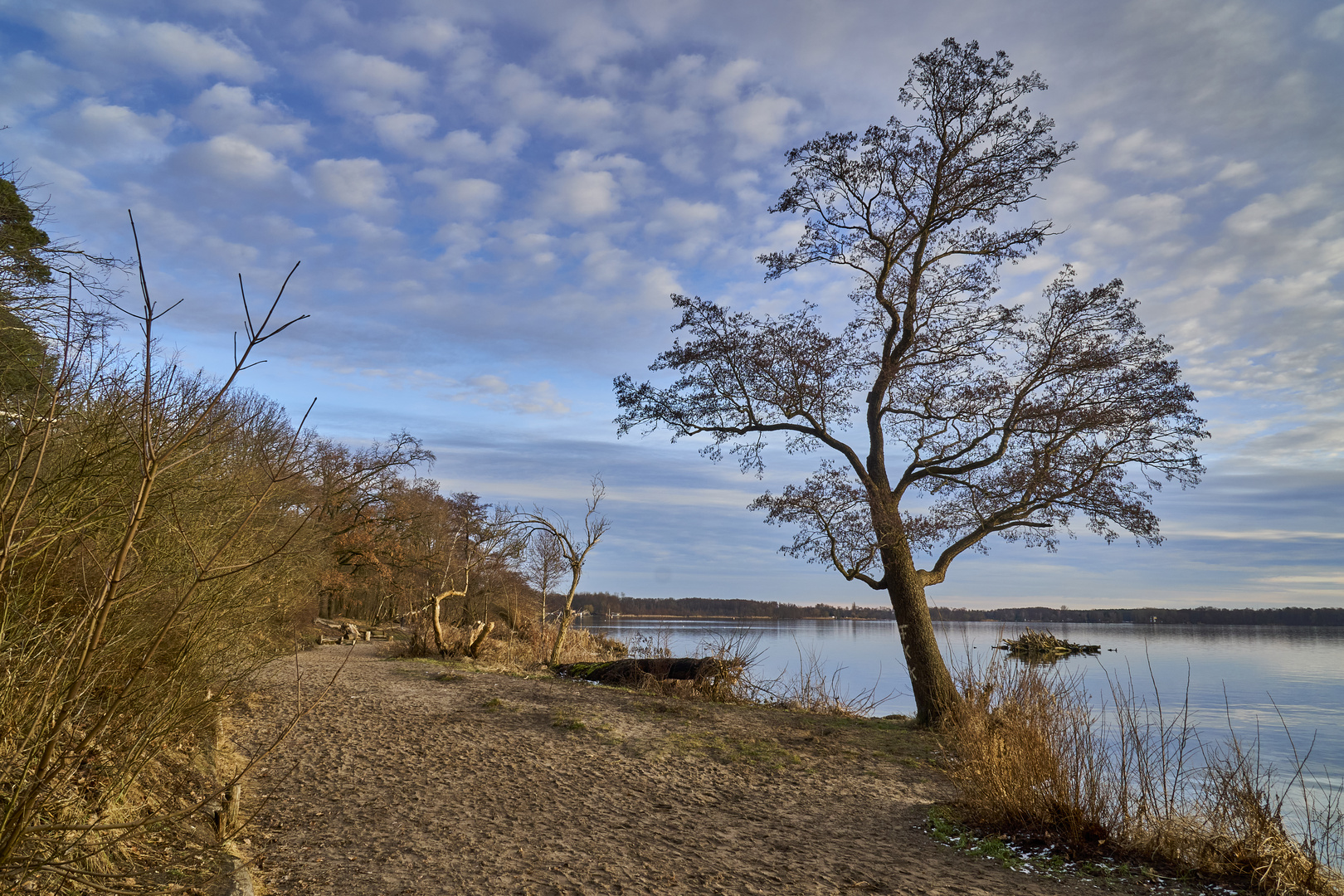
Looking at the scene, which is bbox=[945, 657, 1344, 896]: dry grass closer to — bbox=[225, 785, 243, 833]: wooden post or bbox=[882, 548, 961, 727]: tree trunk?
bbox=[882, 548, 961, 727]: tree trunk

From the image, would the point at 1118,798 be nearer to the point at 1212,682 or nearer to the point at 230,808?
the point at 230,808

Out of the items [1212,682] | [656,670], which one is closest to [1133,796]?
[656,670]

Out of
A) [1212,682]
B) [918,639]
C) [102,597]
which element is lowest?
[1212,682]

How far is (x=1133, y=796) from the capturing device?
5723 mm

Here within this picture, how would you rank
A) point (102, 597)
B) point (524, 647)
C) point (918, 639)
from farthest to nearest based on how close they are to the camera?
point (524, 647) → point (918, 639) → point (102, 597)

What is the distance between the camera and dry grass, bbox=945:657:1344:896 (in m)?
4.98

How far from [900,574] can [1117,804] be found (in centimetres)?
619

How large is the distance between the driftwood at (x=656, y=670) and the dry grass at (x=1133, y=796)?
257 inches

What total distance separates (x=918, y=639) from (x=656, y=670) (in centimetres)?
462

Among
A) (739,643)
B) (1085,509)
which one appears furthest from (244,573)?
(1085,509)

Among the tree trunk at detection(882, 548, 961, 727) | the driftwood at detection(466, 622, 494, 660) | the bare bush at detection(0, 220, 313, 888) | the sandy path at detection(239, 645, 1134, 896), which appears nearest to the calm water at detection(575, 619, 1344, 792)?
the tree trunk at detection(882, 548, 961, 727)

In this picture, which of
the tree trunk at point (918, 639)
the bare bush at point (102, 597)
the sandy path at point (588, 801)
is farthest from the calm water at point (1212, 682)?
the bare bush at point (102, 597)

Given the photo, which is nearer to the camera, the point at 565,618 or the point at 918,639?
the point at 918,639

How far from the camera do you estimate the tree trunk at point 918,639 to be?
1151 cm
